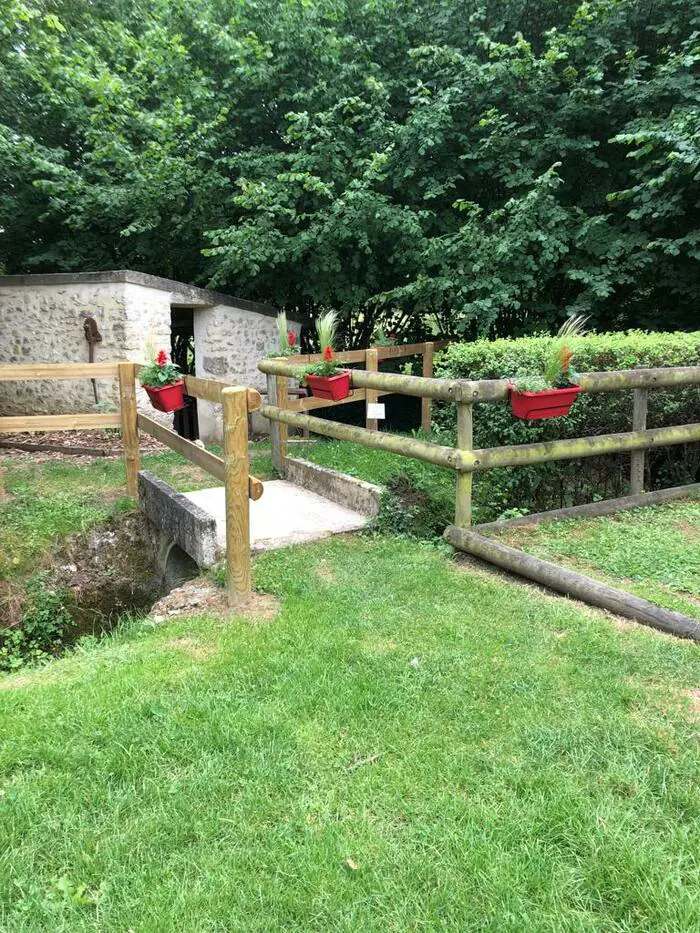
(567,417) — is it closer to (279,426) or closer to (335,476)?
(335,476)

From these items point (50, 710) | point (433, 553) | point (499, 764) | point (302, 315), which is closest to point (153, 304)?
point (302, 315)

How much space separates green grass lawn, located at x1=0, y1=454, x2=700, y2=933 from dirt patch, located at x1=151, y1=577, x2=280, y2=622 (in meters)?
0.15

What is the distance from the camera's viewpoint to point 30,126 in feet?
34.5

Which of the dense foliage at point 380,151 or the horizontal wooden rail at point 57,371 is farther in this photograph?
the dense foliage at point 380,151

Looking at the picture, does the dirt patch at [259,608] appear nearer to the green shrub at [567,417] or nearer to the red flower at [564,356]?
the green shrub at [567,417]

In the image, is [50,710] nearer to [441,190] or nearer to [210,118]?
[441,190]

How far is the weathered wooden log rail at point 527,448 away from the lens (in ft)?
11.8

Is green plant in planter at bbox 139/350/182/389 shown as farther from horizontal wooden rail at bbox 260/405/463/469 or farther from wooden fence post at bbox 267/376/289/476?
wooden fence post at bbox 267/376/289/476

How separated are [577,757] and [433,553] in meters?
2.24

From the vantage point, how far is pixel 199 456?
14.1 ft

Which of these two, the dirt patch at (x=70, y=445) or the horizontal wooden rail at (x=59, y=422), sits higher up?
the horizontal wooden rail at (x=59, y=422)

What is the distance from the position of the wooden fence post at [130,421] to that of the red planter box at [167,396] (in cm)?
73

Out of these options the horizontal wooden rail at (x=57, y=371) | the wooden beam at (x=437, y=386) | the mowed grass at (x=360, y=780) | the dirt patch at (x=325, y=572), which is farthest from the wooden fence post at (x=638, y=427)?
the horizontal wooden rail at (x=57, y=371)

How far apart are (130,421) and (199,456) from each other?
6.64 ft
